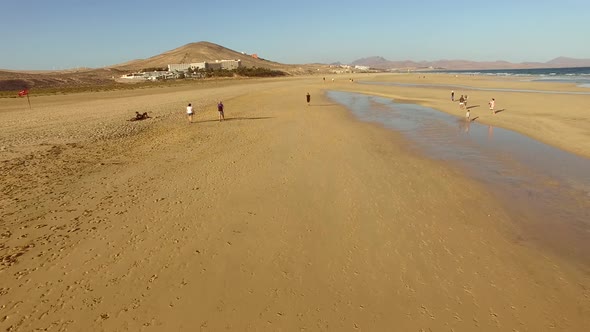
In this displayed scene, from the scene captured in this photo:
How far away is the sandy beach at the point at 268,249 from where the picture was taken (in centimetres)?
540

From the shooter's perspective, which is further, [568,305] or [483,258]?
[483,258]

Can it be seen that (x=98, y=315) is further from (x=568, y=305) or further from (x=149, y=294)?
(x=568, y=305)

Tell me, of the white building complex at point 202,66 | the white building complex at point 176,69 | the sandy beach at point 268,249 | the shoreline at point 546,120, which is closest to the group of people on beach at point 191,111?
the sandy beach at point 268,249

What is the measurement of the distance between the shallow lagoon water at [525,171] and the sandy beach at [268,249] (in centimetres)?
70

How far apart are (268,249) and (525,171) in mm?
11196

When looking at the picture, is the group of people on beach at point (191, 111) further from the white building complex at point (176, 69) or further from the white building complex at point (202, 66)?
the white building complex at point (202, 66)

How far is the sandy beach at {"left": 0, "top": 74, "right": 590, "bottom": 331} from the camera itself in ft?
17.7

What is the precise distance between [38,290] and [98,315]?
1607 mm

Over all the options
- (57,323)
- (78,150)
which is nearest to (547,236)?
(57,323)

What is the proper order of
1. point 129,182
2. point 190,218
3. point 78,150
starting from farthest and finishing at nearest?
1. point 78,150
2. point 129,182
3. point 190,218

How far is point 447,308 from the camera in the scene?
547 cm

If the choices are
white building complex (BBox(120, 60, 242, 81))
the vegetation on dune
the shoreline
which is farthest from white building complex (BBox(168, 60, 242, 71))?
the shoreline

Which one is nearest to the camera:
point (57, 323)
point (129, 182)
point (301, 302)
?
point (57, 323)

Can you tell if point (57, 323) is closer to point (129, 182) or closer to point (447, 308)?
point (447, 308)
